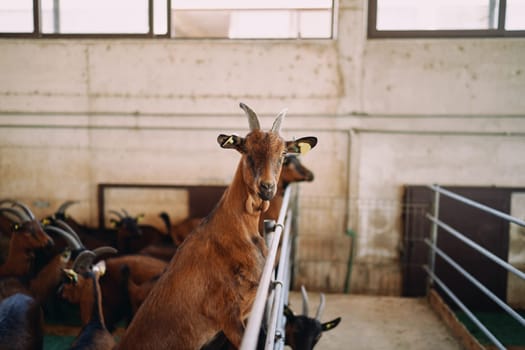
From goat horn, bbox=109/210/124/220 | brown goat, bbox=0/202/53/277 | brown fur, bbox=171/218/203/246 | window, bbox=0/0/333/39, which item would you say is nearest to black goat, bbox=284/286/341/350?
brown fur, bbox=171/218/203/246

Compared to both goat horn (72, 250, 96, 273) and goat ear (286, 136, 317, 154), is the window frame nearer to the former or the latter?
goat horn (72, 250, 96, 273)

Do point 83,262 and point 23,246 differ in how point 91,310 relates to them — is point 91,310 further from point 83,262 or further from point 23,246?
point 23,246

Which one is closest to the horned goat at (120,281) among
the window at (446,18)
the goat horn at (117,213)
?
the goat horn at (117,213)

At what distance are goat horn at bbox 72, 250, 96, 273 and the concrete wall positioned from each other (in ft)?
7.00

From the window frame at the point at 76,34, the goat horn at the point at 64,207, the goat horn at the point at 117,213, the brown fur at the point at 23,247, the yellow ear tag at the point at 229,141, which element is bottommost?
the brown fur at the point at 23,247

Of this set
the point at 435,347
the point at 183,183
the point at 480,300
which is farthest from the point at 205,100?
the point at 480,300

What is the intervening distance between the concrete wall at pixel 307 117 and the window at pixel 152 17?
22 centimetres

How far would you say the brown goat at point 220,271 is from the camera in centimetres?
255

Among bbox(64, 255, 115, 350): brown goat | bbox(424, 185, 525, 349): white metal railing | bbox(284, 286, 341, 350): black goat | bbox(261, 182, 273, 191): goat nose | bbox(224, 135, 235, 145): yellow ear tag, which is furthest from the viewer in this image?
bbox(284, 286, 341, 350): black goat

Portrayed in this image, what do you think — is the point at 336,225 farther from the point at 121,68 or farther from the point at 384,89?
the point at 121,68

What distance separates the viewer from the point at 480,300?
5797mm

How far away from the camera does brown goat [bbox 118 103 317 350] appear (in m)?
2.55

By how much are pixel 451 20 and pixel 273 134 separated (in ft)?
13.5

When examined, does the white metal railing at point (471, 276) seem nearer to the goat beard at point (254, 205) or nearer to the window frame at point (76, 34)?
the goat beard at point (254, 205)
